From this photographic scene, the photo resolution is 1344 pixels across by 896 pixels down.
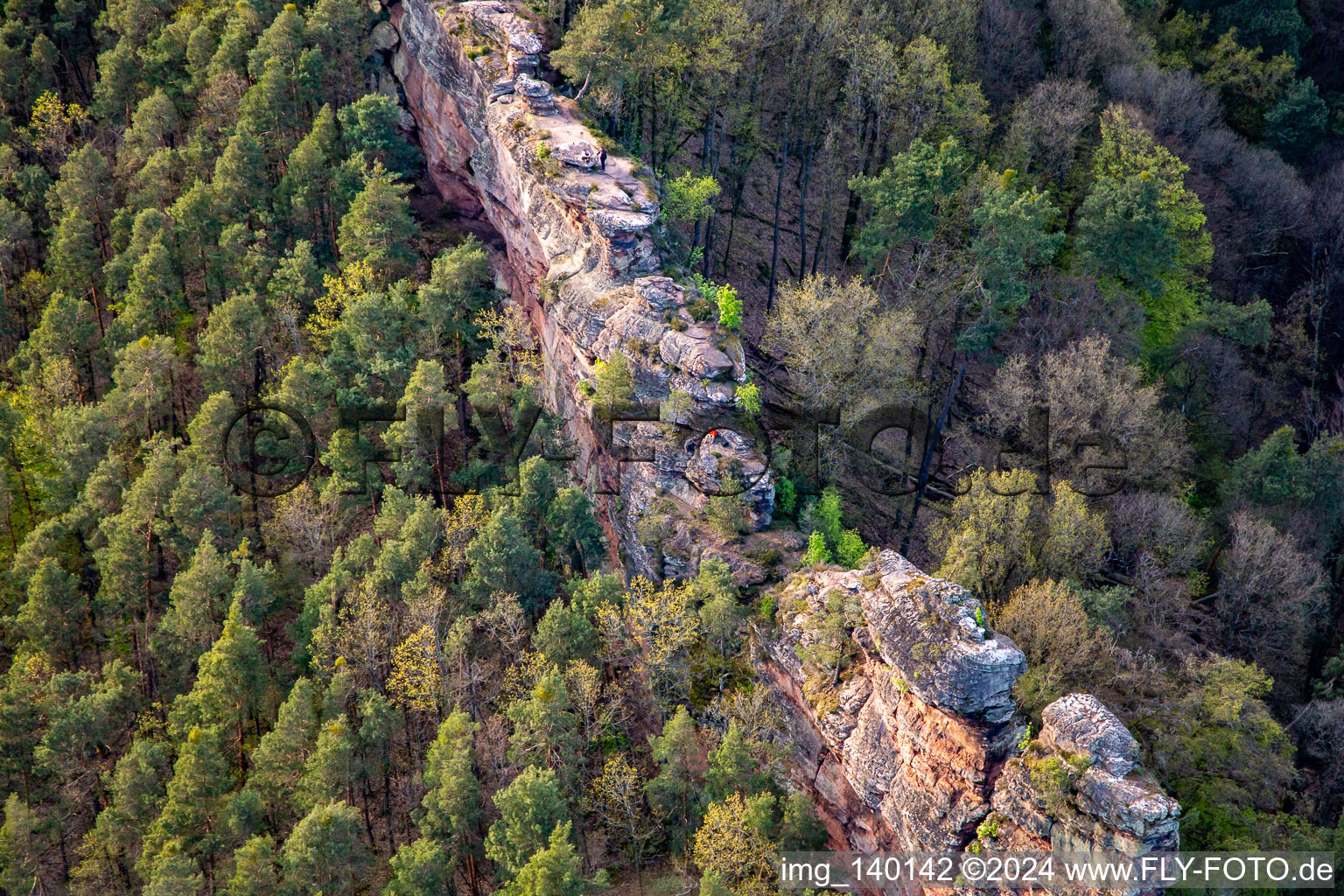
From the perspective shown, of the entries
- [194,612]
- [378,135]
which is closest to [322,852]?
[194,612]

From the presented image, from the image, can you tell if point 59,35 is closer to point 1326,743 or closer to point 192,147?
point 192,147

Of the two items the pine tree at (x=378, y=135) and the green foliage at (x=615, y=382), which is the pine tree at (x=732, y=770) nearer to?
the green foliage at (x=615, y=382)

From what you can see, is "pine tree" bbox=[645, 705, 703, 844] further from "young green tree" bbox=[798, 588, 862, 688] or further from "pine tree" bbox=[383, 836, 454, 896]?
"pine tree" bbox=[383, 836, 454, 896]

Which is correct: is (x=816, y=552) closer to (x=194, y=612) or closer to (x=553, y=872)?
(x=553, y=872)

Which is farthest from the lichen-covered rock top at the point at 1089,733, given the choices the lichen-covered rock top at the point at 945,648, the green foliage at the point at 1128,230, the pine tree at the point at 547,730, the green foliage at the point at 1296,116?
the green foliage at the point at 1296,116

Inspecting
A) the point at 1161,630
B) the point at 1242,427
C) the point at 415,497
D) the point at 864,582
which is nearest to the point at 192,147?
the point at 415,497

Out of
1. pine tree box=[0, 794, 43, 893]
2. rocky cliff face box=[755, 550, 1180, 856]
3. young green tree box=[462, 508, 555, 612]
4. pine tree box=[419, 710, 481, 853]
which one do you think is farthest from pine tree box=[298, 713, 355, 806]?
rocky cliff face box=[755, 550, 1180, 856]
